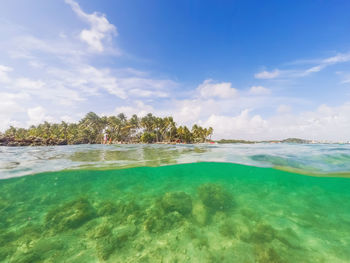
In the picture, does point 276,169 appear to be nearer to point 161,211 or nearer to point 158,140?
point 161,211

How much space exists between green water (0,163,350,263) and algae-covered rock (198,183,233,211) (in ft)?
0.18

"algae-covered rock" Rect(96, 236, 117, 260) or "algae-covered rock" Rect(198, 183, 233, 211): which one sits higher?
"algae-covered rock" Rect(198, 183, 233, 211)

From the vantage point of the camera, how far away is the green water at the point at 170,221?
466cm

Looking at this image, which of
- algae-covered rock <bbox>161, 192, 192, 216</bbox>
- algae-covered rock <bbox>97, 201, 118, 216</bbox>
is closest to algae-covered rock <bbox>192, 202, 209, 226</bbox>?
algae-covered rock <bbox>161, 192, 192, 216</bbox>

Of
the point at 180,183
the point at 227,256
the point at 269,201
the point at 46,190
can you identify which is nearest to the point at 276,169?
the point at 269,201

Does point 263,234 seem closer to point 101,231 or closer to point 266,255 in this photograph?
point 266,255

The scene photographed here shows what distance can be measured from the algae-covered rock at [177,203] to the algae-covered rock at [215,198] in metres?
0.89

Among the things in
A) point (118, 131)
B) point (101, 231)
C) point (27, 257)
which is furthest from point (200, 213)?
point (118, 131)

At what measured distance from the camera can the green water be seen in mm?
4660

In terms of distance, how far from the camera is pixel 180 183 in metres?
11.3

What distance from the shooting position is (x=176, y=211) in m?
6.78

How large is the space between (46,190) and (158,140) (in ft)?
209

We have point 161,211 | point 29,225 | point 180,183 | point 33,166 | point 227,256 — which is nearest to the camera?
point 227,256

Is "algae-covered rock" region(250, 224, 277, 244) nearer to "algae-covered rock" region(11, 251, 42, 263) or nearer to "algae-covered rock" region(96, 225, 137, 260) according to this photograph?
"algae-covered rock" region(96, 225, 137, 260)
